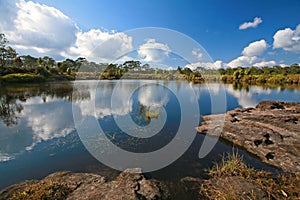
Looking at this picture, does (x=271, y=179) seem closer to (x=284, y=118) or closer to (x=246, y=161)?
(x=246, y=161)

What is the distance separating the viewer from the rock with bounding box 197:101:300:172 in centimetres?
581

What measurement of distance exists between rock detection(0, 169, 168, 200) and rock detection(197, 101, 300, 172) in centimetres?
494

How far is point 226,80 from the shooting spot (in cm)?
6444

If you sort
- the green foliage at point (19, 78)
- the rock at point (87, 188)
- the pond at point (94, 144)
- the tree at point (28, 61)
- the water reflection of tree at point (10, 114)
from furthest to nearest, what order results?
the tree at point (28, 61)
the green foliage at point (19, 78)
the water reflection of tree at point (10, 114)
the pond at point (94, 144)
the rock at point (87, 188)

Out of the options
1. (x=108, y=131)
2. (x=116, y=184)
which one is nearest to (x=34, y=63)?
(x=108, y=131)

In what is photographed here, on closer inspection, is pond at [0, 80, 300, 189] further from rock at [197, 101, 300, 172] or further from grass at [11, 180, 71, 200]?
grass at [11, 180, 71, 200]

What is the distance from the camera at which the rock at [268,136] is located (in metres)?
5.81

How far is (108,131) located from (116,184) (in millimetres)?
4564

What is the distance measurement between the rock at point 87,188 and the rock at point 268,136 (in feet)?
16.2

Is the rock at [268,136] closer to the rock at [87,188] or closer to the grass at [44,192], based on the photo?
the rock at [87,188]

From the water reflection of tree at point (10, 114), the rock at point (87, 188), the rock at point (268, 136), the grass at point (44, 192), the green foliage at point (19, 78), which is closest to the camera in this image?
the grass at point (44, 192)

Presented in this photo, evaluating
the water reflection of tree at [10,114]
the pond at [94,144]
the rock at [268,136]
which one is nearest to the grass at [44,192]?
the pond at [94,144]

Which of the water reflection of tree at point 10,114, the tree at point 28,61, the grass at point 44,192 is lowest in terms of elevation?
the grass at point 44,192

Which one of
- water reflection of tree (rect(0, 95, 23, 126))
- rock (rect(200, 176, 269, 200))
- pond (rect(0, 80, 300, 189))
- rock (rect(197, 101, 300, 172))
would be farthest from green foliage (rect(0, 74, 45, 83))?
rock (rect(200, 176, 269, 200))
